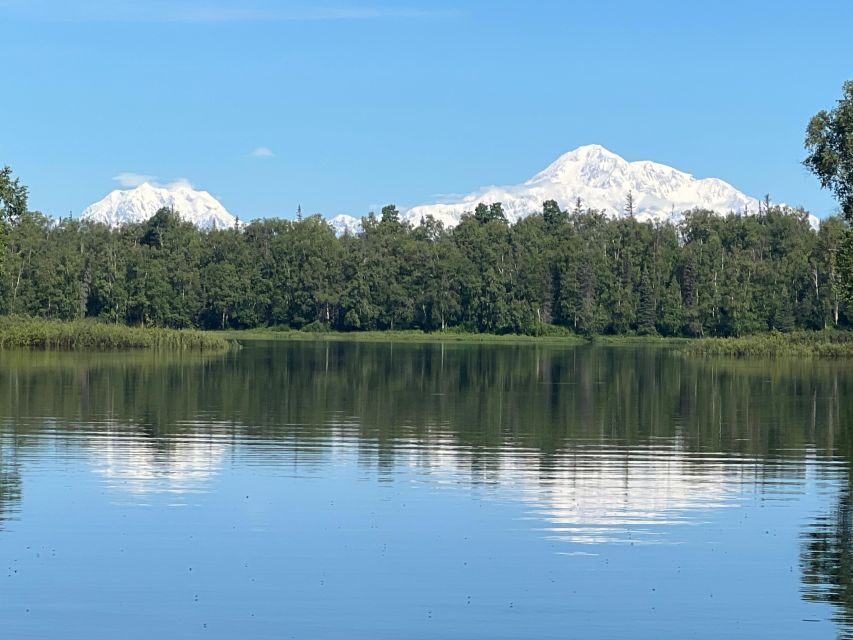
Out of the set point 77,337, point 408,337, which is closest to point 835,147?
point 77,337

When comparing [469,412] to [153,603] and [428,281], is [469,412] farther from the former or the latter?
[428,281]

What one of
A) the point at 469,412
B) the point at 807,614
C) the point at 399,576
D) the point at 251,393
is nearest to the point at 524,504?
the point at 399,576

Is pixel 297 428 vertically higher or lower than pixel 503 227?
lower

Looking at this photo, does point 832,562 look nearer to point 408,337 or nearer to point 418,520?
point 418,520

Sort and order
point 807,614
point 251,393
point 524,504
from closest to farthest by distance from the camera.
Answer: point 807,614
point 524,504
point 251,393

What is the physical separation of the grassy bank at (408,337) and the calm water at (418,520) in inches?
4633

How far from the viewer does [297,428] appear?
4306cm

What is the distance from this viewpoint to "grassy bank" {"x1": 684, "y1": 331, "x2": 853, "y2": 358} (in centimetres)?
11323

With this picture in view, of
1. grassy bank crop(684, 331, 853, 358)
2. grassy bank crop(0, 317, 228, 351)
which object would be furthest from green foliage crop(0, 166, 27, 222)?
grassy bank crop(684, 331, 853, 358)

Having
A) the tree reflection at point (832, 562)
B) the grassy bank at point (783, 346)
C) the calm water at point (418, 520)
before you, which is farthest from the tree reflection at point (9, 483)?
the grassy bank at point (783, 346)

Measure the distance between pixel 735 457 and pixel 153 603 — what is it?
70.9ft

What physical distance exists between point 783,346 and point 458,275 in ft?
231

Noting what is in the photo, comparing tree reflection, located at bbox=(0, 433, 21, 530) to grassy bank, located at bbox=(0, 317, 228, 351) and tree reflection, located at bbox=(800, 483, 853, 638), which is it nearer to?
tree reflection, located at bbox=(800, 483, 853, 638)

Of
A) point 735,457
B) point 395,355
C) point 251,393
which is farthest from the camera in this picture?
point 395,355
